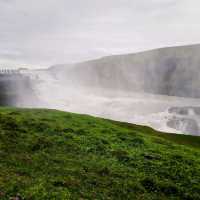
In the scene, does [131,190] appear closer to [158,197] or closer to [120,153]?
[158,197]

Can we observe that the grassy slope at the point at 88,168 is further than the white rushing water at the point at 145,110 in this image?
No

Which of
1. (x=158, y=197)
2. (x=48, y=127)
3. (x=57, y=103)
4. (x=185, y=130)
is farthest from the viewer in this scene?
(x=57, y=103)

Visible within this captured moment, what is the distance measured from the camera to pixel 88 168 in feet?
64.1

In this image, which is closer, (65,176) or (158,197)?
(158,197)

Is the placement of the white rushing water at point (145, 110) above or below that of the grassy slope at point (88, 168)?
below

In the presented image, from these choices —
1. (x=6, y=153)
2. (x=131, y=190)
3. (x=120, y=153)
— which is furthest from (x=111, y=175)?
(x=6, y=153)

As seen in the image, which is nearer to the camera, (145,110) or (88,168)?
(88,168)

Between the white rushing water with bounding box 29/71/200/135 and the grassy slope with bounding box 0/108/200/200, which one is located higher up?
the grassy slope with bounding box 0/108/200/200

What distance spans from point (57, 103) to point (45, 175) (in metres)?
173

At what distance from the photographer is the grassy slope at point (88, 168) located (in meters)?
15.5

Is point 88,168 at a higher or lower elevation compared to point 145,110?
higher

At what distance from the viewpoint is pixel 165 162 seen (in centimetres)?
2248

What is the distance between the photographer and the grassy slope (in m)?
15.5

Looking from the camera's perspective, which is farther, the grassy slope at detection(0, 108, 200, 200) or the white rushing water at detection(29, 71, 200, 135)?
the white rushing water at detection(29, 71, 200, 135)
